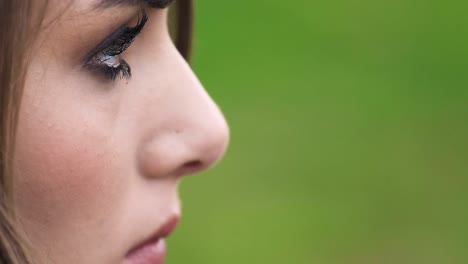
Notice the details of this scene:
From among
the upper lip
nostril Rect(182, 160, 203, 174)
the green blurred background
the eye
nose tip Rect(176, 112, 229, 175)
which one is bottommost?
the green blurred background

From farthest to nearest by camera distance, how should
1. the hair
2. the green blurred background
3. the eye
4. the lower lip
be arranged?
the green blurred background
the lower lip
the eye
the hair

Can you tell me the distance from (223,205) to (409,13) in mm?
1610

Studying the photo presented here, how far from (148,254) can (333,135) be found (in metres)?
2.55

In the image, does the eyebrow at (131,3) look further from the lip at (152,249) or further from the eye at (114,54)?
the lip at (152,249)

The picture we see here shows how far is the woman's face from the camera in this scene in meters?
1.25

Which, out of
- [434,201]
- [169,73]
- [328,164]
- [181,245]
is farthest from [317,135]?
[169,73]

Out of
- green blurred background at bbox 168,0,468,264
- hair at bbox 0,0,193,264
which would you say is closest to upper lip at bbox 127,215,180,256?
hair at bbox 0,0,193,264

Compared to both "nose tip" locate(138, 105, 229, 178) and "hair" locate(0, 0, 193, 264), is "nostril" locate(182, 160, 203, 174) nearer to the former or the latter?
"nose tip" locate(138, 105, 229, 178)

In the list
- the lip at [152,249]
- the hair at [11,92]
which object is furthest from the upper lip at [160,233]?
the hair at [11,92]

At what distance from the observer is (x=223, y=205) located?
3527mm

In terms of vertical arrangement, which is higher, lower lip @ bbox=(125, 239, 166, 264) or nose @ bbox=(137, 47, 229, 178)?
nose @ bbox=(137, 47, 229, 178)

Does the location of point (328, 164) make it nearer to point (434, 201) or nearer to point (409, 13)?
point (434, 201)

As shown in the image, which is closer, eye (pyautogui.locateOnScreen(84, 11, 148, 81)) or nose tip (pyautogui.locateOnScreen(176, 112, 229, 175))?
eye (pyautogui.locateOnScreen(84, 11, 148, 81))

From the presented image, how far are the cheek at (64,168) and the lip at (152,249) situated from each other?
9 centimetres
